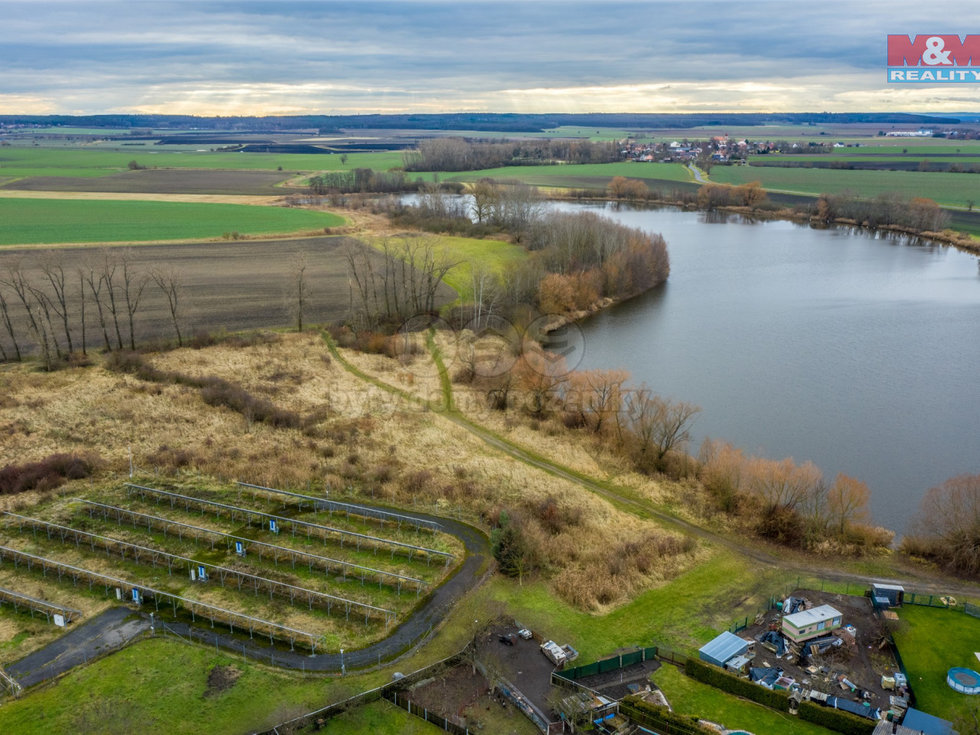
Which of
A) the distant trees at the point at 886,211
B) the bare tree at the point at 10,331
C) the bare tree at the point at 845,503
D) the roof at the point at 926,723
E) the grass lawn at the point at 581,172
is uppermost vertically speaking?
the grass lawn at the point at 581,172

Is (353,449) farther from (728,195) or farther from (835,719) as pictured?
(728,195)

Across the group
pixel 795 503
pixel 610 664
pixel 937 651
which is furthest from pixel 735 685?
pixel 795 503


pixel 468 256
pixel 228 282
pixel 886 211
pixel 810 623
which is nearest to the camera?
pixel 810 623

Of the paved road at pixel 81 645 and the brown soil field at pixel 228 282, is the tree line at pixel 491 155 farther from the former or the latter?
the paved road at pixel 81 645

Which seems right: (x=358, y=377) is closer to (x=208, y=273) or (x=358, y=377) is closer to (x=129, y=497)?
(x=129, y=497)

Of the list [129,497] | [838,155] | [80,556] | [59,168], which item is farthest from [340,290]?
[838,155]

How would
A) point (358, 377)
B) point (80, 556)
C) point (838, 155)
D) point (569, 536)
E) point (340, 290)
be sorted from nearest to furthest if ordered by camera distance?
point (80, 556) < point (569, 536) < point (358, 377) < point (340, 290) < point (838, 155)

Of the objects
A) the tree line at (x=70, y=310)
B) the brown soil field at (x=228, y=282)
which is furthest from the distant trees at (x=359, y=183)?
the tree line at (x=70, y=310)
